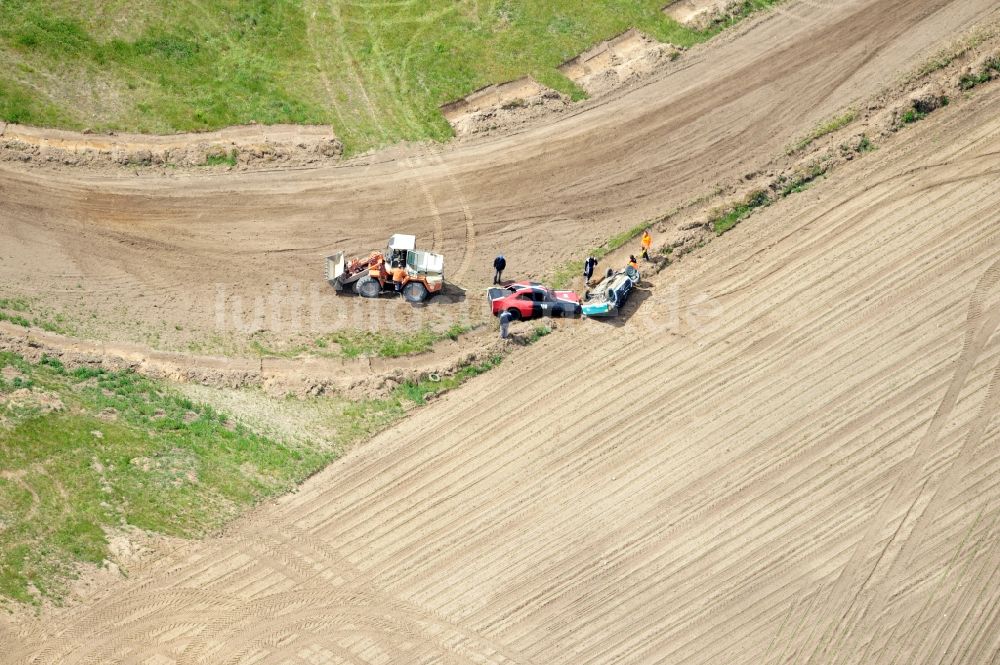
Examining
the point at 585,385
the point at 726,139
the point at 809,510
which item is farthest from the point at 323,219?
the point at 809,510

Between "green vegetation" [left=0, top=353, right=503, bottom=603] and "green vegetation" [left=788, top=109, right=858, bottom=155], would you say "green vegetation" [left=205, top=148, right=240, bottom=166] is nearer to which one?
"green vegetation" [left=0, top=353, right=503, bottom=603]

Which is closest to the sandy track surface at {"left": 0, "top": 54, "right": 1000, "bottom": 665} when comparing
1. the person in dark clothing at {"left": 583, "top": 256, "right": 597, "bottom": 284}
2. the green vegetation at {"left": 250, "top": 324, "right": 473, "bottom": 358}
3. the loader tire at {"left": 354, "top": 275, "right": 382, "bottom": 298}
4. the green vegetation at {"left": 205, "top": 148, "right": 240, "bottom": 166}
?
the person in dark clothing at {"left": 583, "top": 256, "right": 597, "bottom": 284}

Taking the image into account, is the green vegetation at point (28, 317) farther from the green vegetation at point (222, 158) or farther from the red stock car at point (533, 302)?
the red stock car at point (533, 302)

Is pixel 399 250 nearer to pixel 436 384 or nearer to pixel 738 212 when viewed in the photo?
pixel 436 384

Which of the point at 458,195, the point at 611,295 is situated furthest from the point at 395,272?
the point at 611,295

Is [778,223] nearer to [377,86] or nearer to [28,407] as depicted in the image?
[377,86]

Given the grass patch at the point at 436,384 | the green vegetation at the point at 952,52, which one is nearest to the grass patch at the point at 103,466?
the grass patch at the point at 436,384
